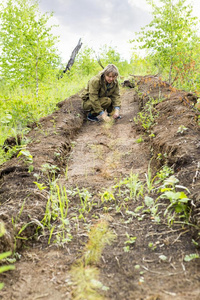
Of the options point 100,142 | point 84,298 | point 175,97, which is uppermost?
point 175,97

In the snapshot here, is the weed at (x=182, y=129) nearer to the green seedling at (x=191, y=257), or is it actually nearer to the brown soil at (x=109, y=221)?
the brown soil at (x=109, y=221)

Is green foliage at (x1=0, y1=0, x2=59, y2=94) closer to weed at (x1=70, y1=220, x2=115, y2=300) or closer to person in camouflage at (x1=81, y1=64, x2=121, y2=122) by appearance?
person in camouflage at (x1=81, y1=64, x2=121, y2=122)

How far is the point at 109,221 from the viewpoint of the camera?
7.20ft

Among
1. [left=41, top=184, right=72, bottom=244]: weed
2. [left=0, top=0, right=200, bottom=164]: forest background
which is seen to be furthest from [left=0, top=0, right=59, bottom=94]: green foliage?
[left=41, top=184, right=72, bottom=244]: weed

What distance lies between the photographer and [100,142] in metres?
A: 4.59

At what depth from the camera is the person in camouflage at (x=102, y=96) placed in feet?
18.7

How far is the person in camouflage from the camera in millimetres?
5711

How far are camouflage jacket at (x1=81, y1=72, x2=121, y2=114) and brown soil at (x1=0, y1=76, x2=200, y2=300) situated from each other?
163 cm

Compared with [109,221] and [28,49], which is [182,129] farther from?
[28,49]

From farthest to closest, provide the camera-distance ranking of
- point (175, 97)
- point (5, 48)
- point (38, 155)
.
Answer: point (5, 48), point (175, 97), point (38, 155)

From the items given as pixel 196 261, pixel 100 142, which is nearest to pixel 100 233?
pixel 196 261

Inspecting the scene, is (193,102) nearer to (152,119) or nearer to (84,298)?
(152,119)

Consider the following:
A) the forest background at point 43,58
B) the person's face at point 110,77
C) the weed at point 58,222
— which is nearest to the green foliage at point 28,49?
the forest background at point 43,58

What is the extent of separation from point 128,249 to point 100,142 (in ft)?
9.66
